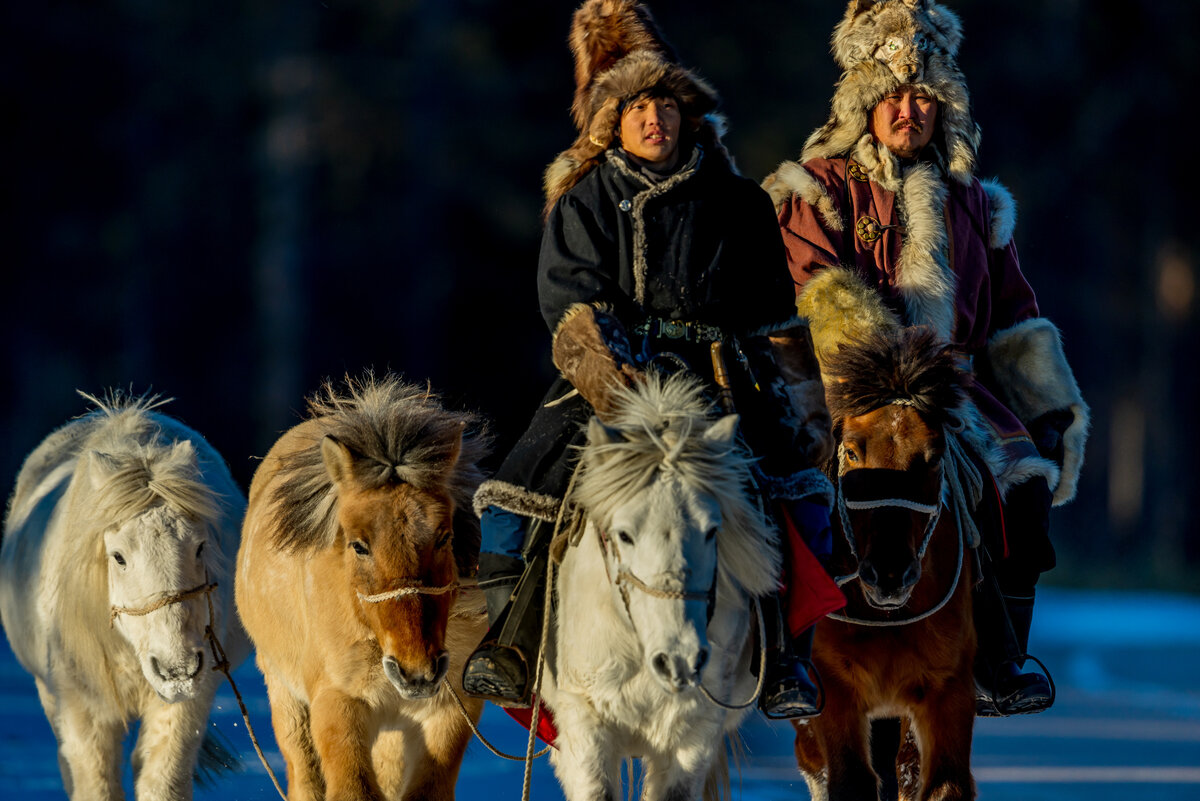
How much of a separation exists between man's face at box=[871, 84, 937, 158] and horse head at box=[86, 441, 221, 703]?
331cm

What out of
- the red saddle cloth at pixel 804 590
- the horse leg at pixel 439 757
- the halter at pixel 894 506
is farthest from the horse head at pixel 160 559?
the halter at pixel 894 506

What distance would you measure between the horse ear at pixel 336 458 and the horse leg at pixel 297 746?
97 cm

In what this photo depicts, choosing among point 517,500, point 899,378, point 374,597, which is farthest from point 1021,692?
point 374,597

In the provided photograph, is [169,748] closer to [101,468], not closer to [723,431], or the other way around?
[101,468]

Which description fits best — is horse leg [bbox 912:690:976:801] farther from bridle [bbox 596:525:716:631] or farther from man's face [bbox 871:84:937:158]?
man's face [bbox 871:84:937:158]

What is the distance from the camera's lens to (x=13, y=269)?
28.2 meters

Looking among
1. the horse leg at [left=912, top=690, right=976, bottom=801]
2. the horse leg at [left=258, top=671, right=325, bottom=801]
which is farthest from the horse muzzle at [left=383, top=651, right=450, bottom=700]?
the horse leg at [left=912, top=690, right=976, bottom=801]

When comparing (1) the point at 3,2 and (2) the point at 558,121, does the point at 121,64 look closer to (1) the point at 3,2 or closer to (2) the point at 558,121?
(1) the point at 3,2

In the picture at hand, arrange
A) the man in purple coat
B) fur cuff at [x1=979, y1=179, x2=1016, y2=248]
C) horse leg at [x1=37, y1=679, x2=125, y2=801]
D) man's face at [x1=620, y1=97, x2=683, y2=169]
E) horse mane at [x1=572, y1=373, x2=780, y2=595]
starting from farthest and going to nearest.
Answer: fur cuff at [x1=979, y1=179, x2=1016, y2=248] < the man in purple coat < horse leg at [x1=37, y1=679, x2=125, y2=801] < man's face at [x1=620, y1=97, x2=683, y2=169] < horse mane at [x1=572, y1=373, x2=780, y2=595]

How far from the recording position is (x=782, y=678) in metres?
4.95

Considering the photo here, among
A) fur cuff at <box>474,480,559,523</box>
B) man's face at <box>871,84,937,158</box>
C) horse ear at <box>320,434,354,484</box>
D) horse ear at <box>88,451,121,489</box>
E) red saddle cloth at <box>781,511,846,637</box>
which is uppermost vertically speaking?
man's face at <box>871,84,937,158</box>

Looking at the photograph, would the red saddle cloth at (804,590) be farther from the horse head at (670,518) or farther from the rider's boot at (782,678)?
the horse head at (670,518)

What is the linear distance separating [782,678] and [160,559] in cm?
243

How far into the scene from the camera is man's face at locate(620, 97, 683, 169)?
5.36 metres
